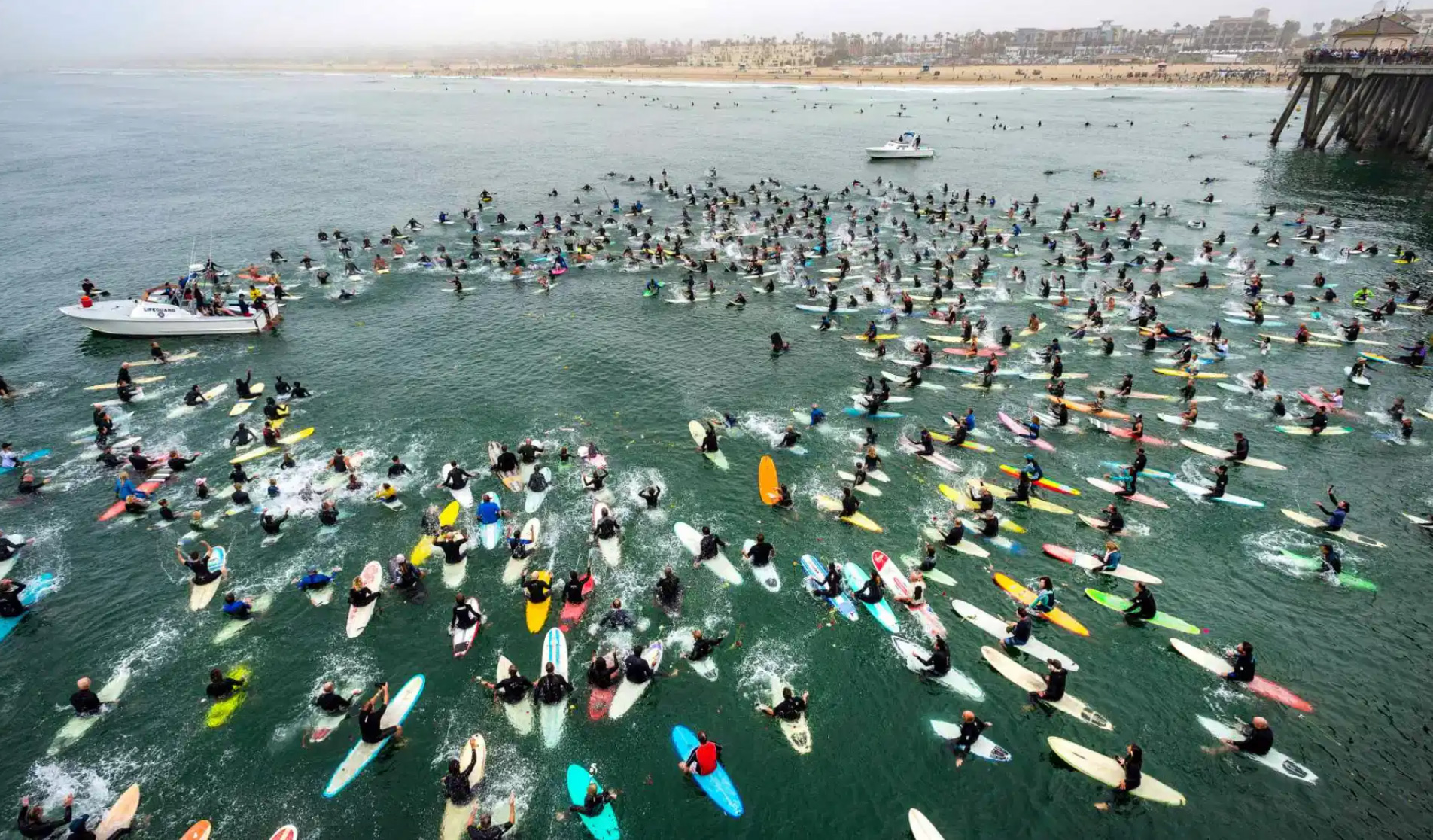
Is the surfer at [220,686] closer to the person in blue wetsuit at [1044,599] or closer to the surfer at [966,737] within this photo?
the surfer at [966,737]

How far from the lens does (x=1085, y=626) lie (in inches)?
854

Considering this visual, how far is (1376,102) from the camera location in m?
102

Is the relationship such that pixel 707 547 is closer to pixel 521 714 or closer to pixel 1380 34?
pixel 521 714

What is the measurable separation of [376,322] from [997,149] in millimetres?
114438

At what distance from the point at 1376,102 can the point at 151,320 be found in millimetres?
165466

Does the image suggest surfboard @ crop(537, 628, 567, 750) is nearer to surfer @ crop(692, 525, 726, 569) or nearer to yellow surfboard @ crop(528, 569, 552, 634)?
yellow surfboard @ crop(528, 569, 552, 634)

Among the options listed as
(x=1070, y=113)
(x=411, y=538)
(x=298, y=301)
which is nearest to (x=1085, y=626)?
(x=411, y=538)

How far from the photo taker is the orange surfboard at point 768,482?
28.3 metres

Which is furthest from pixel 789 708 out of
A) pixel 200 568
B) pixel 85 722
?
pixel 200 568

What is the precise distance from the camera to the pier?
89.2 metres

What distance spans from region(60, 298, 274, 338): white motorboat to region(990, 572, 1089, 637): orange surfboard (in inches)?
2020

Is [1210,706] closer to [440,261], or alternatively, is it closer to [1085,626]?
[1085,626]

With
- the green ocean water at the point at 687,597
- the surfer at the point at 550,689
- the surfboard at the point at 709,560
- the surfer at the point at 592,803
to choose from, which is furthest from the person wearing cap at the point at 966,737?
the surfer at the point at 550,689

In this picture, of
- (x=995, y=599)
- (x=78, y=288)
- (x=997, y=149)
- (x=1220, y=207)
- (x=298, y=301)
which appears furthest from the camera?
(x=997, y=149)
